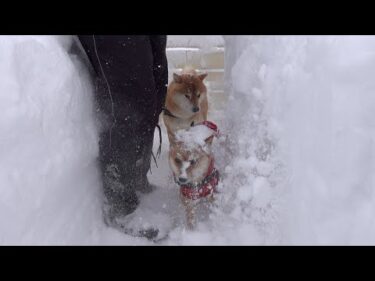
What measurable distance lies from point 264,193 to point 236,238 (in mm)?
170

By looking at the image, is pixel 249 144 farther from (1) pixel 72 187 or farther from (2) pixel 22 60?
(2) pixel 22 60

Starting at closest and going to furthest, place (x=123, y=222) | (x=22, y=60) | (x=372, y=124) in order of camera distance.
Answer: (x=372, y=124) < (x=22, y=60) < (x=123, y=222)

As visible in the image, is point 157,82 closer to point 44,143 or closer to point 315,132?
point 44,143

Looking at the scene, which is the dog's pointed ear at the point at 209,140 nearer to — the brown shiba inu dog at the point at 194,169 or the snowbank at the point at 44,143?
the brown shiba inu dog at the point at 194,169

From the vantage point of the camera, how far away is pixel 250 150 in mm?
1213

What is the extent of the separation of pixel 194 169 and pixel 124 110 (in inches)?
11.2

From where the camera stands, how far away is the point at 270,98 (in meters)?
1.16

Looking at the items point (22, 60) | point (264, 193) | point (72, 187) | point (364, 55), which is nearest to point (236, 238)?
point (264, 193)

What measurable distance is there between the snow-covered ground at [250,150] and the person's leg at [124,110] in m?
0.04

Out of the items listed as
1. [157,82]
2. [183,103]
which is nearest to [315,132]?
[157,82]

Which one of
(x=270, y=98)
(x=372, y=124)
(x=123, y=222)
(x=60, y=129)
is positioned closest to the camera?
(x=372, y=124)

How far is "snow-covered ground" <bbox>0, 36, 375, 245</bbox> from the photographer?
0.82m

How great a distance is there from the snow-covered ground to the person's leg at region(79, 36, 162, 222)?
0.14 ft

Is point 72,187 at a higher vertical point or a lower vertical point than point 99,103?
lower
